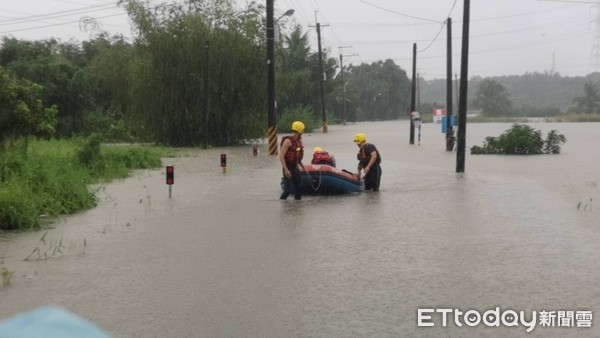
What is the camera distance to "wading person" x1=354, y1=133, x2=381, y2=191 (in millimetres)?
15820

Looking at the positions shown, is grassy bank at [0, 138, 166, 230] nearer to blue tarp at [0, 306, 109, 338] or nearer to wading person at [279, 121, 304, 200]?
wading person at [279, 121, 304, 200]

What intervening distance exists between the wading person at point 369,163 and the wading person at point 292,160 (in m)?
1.86

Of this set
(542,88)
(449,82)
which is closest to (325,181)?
(449,82)

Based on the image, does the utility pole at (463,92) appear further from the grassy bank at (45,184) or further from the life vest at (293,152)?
the grassy bank at (45,184)

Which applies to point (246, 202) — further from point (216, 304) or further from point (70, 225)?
point (216, 304)

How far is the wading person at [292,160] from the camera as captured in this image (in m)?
14.1

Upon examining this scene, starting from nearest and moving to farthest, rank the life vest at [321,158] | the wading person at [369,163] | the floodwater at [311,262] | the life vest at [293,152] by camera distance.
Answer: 1. the floodwater at [311,262]
2. the life vest at [293,152]
3. the wading person at [369,163]
4. the life vest at [321,158]

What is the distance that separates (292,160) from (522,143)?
61.9 ft

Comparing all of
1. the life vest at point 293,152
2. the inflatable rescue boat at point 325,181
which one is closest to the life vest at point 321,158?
the inflatable rescue boat at point 325,181

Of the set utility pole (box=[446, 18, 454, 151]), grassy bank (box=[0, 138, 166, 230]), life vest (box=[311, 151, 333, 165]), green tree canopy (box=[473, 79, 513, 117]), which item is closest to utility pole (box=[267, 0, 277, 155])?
utility pole (box=[446, 18, 454, 151])

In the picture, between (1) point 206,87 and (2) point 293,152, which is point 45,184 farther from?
(1) point 206,87

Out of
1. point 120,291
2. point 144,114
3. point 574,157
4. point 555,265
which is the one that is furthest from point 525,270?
point 144,114

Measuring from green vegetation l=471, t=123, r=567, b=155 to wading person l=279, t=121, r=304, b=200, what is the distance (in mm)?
18209

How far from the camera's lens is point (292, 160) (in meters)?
14.2
